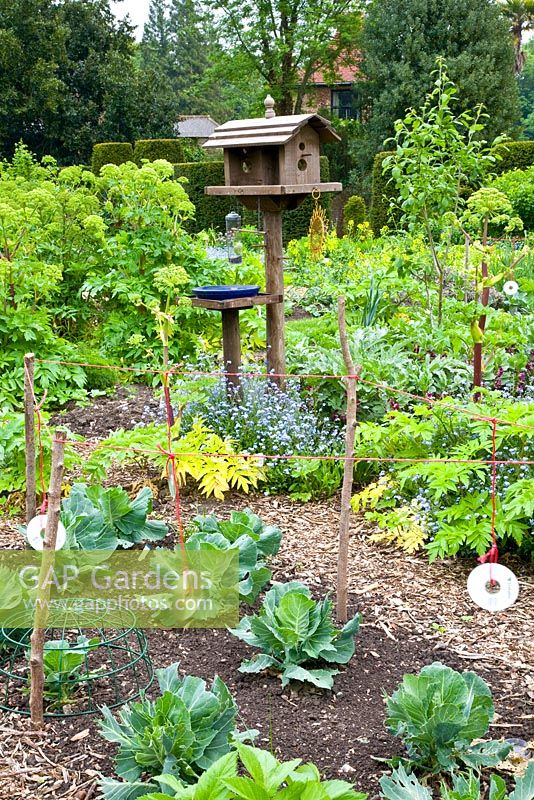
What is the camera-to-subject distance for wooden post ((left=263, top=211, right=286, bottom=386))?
19.6ft

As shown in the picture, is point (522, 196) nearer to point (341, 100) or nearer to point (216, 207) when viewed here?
point (216, 207)

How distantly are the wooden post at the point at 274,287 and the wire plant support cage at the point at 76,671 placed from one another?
9.72ft

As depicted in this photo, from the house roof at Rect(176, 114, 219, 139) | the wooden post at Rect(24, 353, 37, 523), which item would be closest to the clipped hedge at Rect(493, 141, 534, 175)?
the wooden post at Rect(24, 353, 37, 523)

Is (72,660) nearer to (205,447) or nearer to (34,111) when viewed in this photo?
(205,447)

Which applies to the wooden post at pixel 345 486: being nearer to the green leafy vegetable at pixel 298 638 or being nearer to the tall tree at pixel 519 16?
the green leafy vegetable at pixel 298 638

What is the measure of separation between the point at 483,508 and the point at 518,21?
40.7 meters

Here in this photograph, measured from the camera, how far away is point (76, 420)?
641 centimetres

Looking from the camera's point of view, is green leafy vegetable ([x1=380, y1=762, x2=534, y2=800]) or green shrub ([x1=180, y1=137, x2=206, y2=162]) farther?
green shrub ([x1=180, y1=137, x2=206, y2=162])

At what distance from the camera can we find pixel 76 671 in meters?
3.08

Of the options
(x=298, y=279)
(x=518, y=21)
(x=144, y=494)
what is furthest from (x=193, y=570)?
(x=518, y=21)

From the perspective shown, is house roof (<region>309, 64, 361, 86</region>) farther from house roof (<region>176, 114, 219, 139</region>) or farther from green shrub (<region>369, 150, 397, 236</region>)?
house roof (<region>176, 114, 219, 139</region>)

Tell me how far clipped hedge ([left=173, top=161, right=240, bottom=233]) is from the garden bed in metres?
16.1

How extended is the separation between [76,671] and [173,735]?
0.76m

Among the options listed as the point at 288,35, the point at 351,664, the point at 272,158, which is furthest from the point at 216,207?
the point at 351,664
